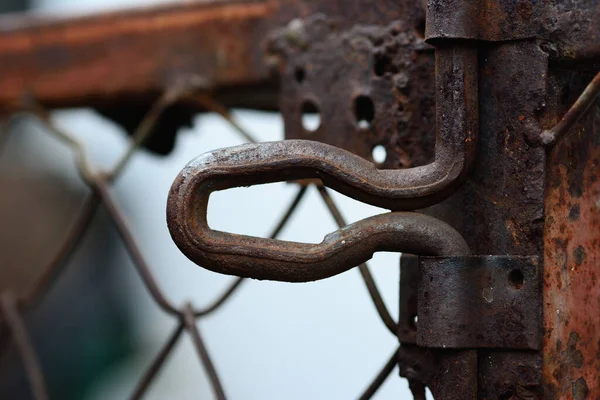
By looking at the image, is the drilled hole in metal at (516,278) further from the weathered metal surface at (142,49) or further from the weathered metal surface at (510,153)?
the weathered metal surface at (142,49)

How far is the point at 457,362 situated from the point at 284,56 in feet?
1.10

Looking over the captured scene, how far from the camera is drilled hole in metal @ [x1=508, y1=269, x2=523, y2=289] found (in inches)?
21.5

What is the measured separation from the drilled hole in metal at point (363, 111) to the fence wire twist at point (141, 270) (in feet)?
0.18

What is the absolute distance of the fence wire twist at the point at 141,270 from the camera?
793mm

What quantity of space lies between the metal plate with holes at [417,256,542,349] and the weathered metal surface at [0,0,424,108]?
237 millimetres

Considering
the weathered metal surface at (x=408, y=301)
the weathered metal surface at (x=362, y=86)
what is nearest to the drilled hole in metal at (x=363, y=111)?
the weathered metal surface at (x=362, y=86)

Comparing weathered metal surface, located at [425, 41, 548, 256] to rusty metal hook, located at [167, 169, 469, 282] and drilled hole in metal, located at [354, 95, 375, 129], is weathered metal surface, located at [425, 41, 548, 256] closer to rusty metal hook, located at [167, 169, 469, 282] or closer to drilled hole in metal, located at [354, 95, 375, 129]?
rusty metal hook, located at [167, 169, 469, 282]

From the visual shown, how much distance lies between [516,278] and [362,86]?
0.70 ft

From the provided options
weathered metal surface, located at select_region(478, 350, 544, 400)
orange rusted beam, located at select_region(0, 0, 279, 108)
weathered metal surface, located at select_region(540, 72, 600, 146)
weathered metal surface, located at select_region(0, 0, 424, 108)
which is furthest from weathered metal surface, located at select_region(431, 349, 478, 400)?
orange rusted beam, located at select_region(0, 0, 279, 108)

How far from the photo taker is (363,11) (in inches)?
28.0

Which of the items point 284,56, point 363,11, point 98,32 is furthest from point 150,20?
point 363,11

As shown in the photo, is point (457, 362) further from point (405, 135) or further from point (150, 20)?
point (150, 20)

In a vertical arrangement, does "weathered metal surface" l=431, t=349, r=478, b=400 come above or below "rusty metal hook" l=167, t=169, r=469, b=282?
below

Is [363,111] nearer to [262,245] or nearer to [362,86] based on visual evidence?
[362,86]
